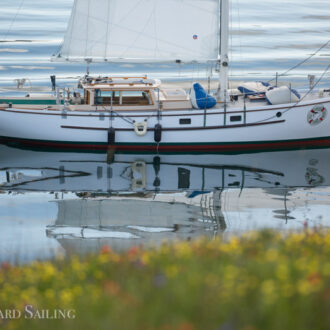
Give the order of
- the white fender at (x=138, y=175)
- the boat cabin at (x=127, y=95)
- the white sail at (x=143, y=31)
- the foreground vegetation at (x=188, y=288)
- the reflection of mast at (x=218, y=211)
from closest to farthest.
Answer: the foreground vegetation at (x=188, y=288) < the reflection of mast at (x=218, y=211) < the white fender at (x=138, y=175) < the boat cabin at (x=127, y=95) < the white sail at (x=143, y=31)

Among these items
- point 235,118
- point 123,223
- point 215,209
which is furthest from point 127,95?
point 123,223

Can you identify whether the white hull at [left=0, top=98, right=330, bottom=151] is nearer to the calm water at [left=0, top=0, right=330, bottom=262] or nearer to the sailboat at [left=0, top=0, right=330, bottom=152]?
the sailboat at [left=0, top=0, right=330, bottom=152]

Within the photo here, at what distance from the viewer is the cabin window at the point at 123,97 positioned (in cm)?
2906

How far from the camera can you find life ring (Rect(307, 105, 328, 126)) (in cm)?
2906

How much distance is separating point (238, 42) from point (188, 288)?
4907 cm

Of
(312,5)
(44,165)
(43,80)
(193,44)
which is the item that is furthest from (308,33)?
(44,165)

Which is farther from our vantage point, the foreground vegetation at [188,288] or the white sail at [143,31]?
the white sail at [143,31]

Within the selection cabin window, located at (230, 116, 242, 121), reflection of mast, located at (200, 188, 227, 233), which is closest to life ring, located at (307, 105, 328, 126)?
cabin window, located at (230, 116, 242, 121)

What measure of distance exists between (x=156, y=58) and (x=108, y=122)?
3284mm

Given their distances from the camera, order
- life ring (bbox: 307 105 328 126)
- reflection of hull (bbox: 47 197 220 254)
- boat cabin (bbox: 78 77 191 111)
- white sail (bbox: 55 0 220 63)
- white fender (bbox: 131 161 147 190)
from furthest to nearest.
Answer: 1. white sail (bbox: 55 0 220 63)
2. life ring (bbox: 307 105 328 126)
3. boat cabin (bbox: 78 77 191 111)
4. white fender (bbox: 131 161 147 190)
5. reflection of hull (bbox: 47 197 220 254)

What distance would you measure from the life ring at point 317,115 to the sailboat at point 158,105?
0.13ft

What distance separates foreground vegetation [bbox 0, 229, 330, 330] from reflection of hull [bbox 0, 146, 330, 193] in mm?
12457

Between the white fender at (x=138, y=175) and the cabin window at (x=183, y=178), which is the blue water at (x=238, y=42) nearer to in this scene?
the white fender at (x=138, y=175)

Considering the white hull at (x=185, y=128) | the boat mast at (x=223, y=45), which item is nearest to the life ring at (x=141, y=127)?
the white hull at (x=185, y=128)
